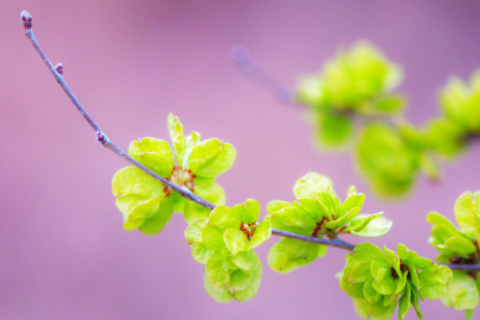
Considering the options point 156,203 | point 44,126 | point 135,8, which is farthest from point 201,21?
point 156,203

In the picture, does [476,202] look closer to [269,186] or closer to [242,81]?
[269,186]

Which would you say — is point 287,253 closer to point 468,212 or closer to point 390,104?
point 468,212

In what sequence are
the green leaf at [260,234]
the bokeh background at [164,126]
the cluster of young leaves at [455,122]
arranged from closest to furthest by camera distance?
the green leaf at [260,234] → the cluster of young leaves at [455,122] → the bokeh background at [164,126]

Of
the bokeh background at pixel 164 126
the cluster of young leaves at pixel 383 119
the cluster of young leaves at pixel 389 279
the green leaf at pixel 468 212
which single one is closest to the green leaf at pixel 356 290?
the cluster of young leaves at pixel 389 279

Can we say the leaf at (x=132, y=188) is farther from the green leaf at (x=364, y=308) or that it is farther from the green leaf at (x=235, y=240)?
the green leaf at (x=364, y=308)

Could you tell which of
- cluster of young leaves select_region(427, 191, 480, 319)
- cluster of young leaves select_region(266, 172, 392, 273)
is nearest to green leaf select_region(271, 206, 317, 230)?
cluster of young leaves select_region(266, 172, 392, 273)

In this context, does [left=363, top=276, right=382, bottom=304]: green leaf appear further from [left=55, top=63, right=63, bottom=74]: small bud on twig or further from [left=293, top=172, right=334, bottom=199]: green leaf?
[left=55, top=63, right=63, bottom=74]: small bud on twig

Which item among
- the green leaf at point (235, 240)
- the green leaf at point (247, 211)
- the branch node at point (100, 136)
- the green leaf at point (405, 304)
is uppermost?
the branch node at point (100, 136)

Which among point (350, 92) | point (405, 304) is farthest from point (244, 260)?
point (350, 92)
